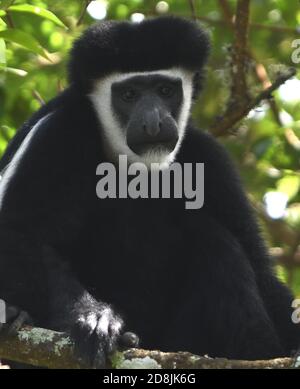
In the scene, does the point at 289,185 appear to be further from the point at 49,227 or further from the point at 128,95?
the point at 49,227

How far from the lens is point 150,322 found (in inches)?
200

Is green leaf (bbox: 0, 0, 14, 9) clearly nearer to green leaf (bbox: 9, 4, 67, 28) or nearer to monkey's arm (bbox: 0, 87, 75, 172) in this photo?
green leaf (bbox: 9, 4, 67, 28)

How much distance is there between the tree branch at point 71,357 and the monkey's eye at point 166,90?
1.95 metres

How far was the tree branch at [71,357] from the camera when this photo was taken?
3703 millimetres

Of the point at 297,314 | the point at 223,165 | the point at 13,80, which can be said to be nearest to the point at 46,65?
the point at 13,80

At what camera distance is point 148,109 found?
5094 mm

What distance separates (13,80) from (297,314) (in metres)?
2.57

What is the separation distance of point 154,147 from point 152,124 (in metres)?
0.15

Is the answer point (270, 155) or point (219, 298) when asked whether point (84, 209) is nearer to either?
point (219, 298)

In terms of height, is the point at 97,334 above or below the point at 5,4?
below

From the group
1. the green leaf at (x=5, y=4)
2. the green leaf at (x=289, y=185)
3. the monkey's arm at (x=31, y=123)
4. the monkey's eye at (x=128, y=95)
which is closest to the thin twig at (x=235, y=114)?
the green leaf at (x=289, y=185)

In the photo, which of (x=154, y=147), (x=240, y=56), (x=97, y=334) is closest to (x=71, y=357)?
(x=97, y=334)

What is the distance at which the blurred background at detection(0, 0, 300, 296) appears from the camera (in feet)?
20.4

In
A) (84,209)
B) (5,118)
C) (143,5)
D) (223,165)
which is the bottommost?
(84,209)
